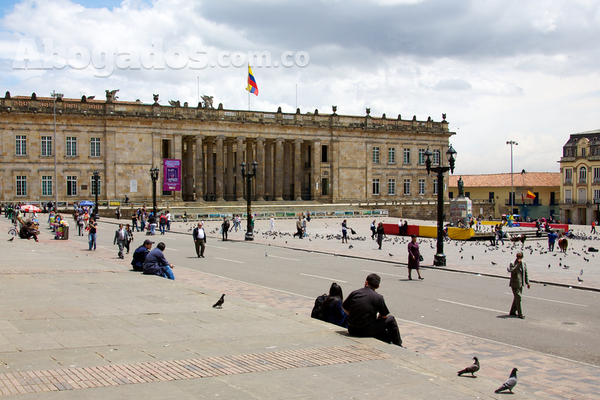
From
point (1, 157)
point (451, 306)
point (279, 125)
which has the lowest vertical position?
point (451, 306)

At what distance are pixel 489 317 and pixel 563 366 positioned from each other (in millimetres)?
3894

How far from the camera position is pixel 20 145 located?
5906 cm

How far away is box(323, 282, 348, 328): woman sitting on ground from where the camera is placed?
1032cm

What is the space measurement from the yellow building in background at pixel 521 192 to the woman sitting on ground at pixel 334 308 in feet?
Answer: 275

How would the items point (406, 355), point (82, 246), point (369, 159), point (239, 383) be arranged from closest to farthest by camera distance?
point (239, 383), point (406, 355), point (82, 246), point (369, 159)

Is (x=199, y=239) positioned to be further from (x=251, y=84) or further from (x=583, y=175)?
(x=583, y=175)

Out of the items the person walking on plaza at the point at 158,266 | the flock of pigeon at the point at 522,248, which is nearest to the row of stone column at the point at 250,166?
the flock of pigeon at the point at 522,248

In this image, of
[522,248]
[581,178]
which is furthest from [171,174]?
[581,178]

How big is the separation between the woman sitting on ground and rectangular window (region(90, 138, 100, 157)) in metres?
56.9

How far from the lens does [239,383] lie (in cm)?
667

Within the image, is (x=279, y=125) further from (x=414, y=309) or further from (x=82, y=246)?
(x=414, y=309)

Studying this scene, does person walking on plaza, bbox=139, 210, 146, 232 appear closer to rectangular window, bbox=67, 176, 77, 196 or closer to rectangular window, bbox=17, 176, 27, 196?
rectangular window, bbox=67, 176, 77, 196

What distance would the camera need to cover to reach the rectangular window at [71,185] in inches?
2406

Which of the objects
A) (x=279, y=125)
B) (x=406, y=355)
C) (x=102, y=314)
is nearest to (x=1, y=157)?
(x=279, y=125)
